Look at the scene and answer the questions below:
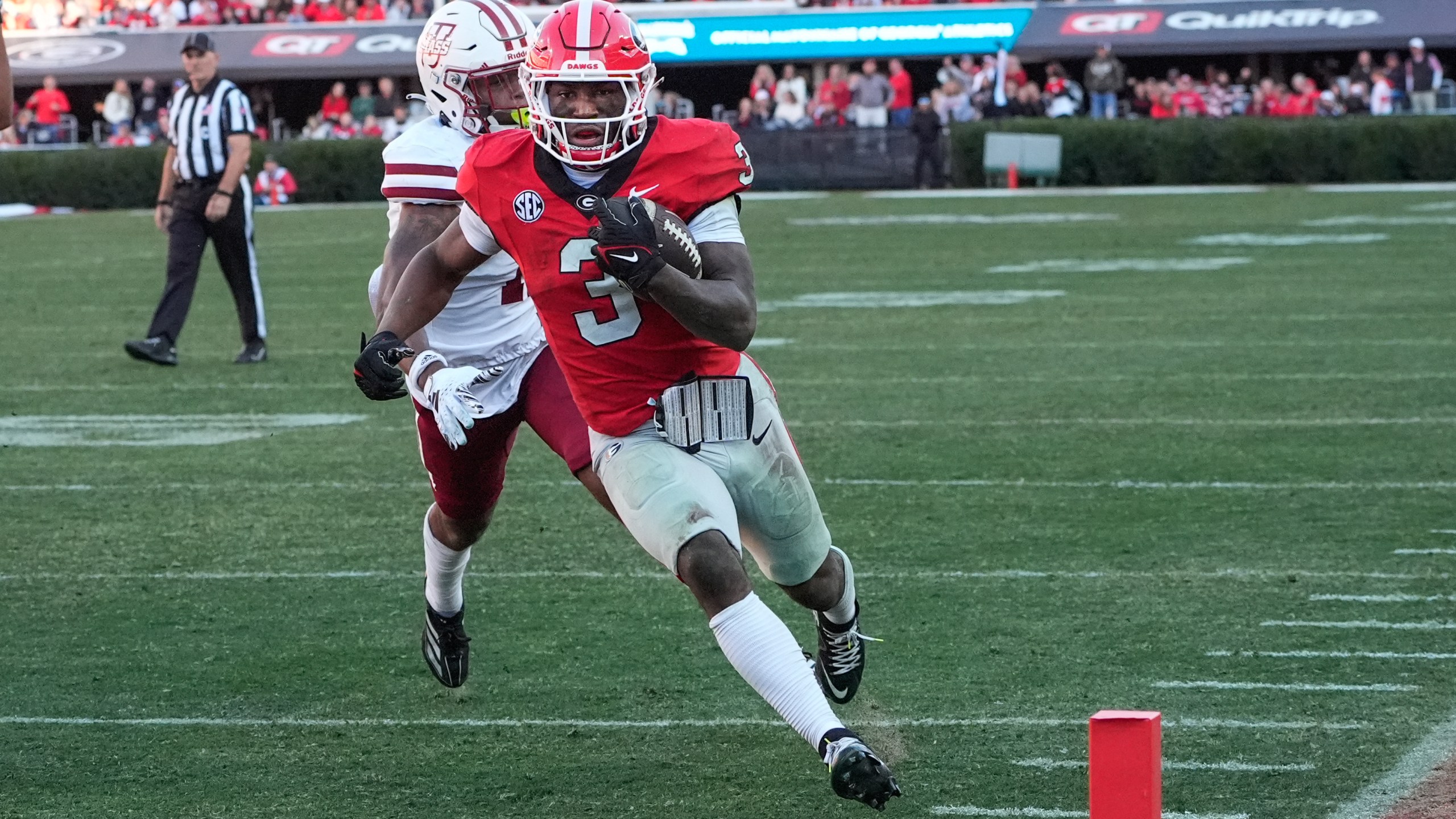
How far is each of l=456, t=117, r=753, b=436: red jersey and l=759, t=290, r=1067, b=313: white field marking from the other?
28.0 ft

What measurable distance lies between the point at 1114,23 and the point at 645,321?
26825 mm

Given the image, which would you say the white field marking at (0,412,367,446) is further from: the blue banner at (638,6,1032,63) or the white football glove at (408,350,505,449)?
the blue banner at (638,6,1032,63)

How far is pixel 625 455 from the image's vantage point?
151 inches

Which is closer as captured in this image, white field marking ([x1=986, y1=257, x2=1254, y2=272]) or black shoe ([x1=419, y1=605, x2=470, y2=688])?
black shoe ([x1=419, y1=605, x2=470, y2=688])

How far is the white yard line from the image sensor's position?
3578 millimetres

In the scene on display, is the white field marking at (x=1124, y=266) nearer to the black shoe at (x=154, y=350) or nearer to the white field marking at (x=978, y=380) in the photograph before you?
the white field marking at (x=978, y=380)

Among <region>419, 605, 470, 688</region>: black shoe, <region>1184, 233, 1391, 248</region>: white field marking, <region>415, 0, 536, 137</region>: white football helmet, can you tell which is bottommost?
<region>1184, 233, 1391, 248</region>: white field marking

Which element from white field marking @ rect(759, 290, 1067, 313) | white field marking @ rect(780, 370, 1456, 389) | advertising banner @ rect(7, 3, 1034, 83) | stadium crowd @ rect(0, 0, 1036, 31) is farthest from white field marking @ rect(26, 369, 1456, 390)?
stadium crowd @ rect(0, 0, 1036, 31)

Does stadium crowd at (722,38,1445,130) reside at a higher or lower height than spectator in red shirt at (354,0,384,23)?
lower

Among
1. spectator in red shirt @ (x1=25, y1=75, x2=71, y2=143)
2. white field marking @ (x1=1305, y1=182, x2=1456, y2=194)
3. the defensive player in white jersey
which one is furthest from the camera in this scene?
spectator in red shirt @ (x1=25, y1=75, x2=71, y2=143)

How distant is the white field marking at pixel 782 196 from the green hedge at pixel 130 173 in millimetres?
5167

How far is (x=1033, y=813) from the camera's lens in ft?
11.8

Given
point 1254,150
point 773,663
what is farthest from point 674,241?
point 1254,150

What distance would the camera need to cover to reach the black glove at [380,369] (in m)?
3.87
